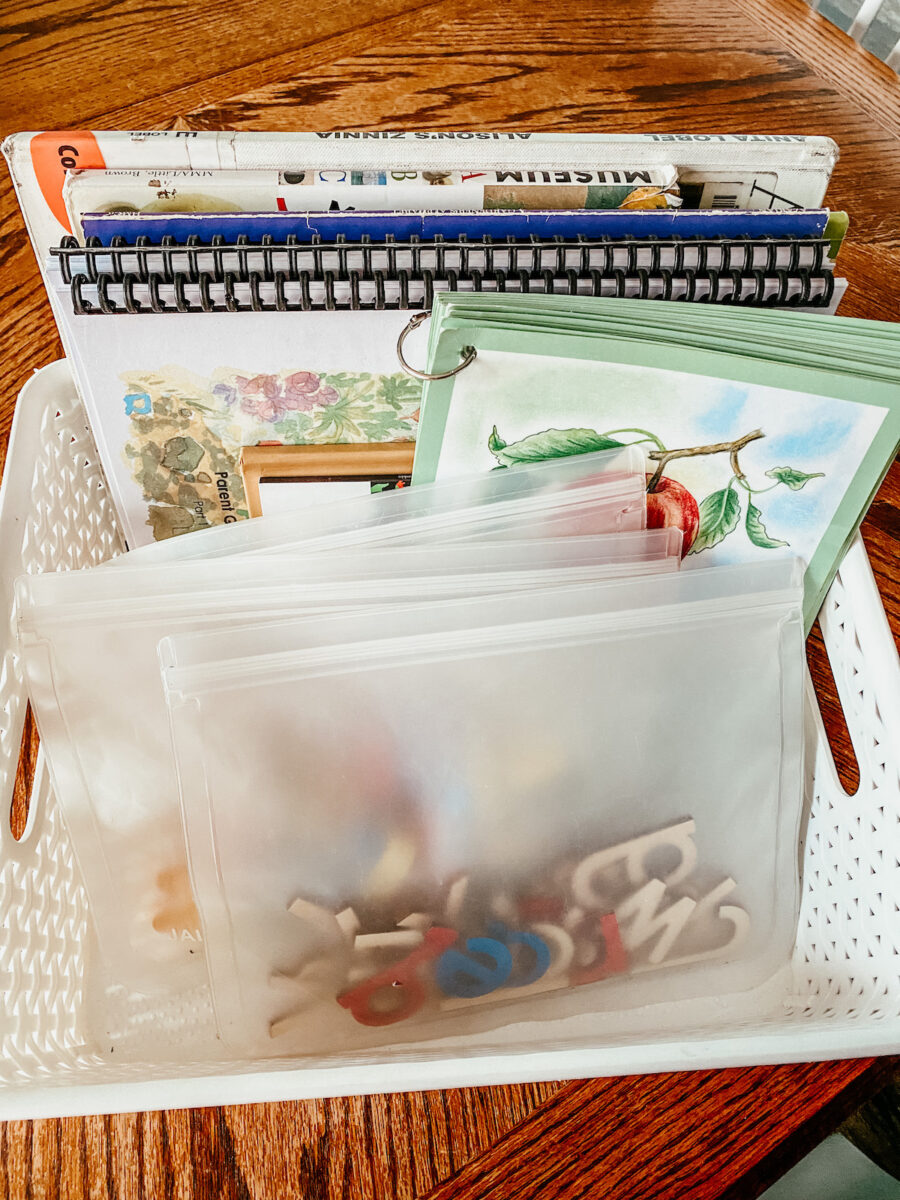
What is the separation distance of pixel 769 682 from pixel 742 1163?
0.24 metres

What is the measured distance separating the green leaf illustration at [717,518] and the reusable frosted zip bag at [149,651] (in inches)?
0.9

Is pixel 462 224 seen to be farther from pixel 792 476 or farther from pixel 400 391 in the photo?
pixel 792 476

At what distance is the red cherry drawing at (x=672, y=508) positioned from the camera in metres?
0.51

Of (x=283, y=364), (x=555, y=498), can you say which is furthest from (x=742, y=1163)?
(x=283, y=364)

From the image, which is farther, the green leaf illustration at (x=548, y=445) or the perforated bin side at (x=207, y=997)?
the green leaf illustration at (x=548, y=445)

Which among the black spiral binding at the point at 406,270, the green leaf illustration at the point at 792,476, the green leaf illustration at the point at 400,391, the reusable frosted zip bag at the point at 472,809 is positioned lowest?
the reusable frosted zip bag at the point at 472,809

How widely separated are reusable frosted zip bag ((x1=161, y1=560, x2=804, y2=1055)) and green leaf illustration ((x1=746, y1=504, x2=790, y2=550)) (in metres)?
0.03

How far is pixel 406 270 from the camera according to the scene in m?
0.44

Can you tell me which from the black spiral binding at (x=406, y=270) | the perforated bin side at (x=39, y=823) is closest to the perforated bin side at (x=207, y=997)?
the perforated bin side at (x=39, y=823)

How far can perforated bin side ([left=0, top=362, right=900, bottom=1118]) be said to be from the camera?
34cm

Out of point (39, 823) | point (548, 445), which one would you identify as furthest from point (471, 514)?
point (39, 823)

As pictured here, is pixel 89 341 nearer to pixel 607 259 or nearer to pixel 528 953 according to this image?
pixel 607 259

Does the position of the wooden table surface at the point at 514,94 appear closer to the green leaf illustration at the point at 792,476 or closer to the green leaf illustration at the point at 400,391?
the green leaf illustration at the point at 792,476

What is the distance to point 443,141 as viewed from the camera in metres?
0.47
